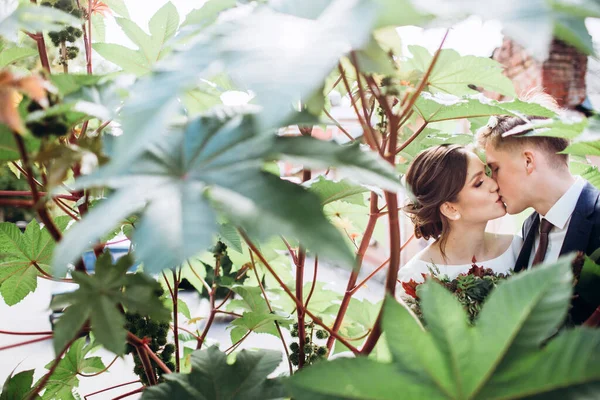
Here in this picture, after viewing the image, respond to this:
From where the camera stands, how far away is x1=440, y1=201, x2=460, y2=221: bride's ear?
1406 millimetres

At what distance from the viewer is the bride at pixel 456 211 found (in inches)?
52.0

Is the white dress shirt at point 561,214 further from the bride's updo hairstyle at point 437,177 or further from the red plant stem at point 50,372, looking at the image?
the red plant stem at point 50,372

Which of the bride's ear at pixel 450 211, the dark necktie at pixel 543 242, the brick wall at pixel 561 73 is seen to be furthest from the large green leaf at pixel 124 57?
the brick wall at pixel 561 73

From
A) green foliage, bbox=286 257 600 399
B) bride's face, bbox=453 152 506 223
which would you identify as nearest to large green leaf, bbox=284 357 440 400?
green foliage, bbox=286 257 600 399

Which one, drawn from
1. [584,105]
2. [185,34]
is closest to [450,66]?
[185,34]

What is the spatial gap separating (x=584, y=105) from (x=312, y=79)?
12.5ft

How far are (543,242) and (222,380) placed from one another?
2.97ft

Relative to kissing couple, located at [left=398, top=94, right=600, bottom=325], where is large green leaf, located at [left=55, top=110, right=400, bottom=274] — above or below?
above

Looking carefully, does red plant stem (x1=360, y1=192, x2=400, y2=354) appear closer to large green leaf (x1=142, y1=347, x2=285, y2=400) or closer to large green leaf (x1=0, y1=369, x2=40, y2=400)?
large green leaf (x1=142, y1=347, x2=285, y2=400)

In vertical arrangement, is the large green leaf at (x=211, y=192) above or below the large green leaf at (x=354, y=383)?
above

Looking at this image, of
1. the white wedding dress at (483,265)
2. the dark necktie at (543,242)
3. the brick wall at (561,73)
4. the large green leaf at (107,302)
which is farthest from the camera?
the brick wall at (561,73)

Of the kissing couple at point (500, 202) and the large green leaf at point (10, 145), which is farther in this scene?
the kissing couple at point (500, 202)

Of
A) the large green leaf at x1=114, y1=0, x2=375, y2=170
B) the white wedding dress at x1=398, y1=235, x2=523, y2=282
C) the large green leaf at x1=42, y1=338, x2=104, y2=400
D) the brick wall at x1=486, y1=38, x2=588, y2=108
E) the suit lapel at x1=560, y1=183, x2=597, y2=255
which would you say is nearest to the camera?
the large green leaf at x1=114, y1=0, x2=375, y2=170

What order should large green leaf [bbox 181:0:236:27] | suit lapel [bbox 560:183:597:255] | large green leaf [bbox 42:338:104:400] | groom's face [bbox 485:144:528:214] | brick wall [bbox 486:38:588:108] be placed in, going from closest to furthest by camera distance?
large green leaf [bbox 181:0:236:27] → large green leaf [bbox 42:338:104:400] → suit lapel [bbox 560:183:597:255] → groom's face [bbox 485:144:528:214] → brick wall [bbox 486:38:588:108]
